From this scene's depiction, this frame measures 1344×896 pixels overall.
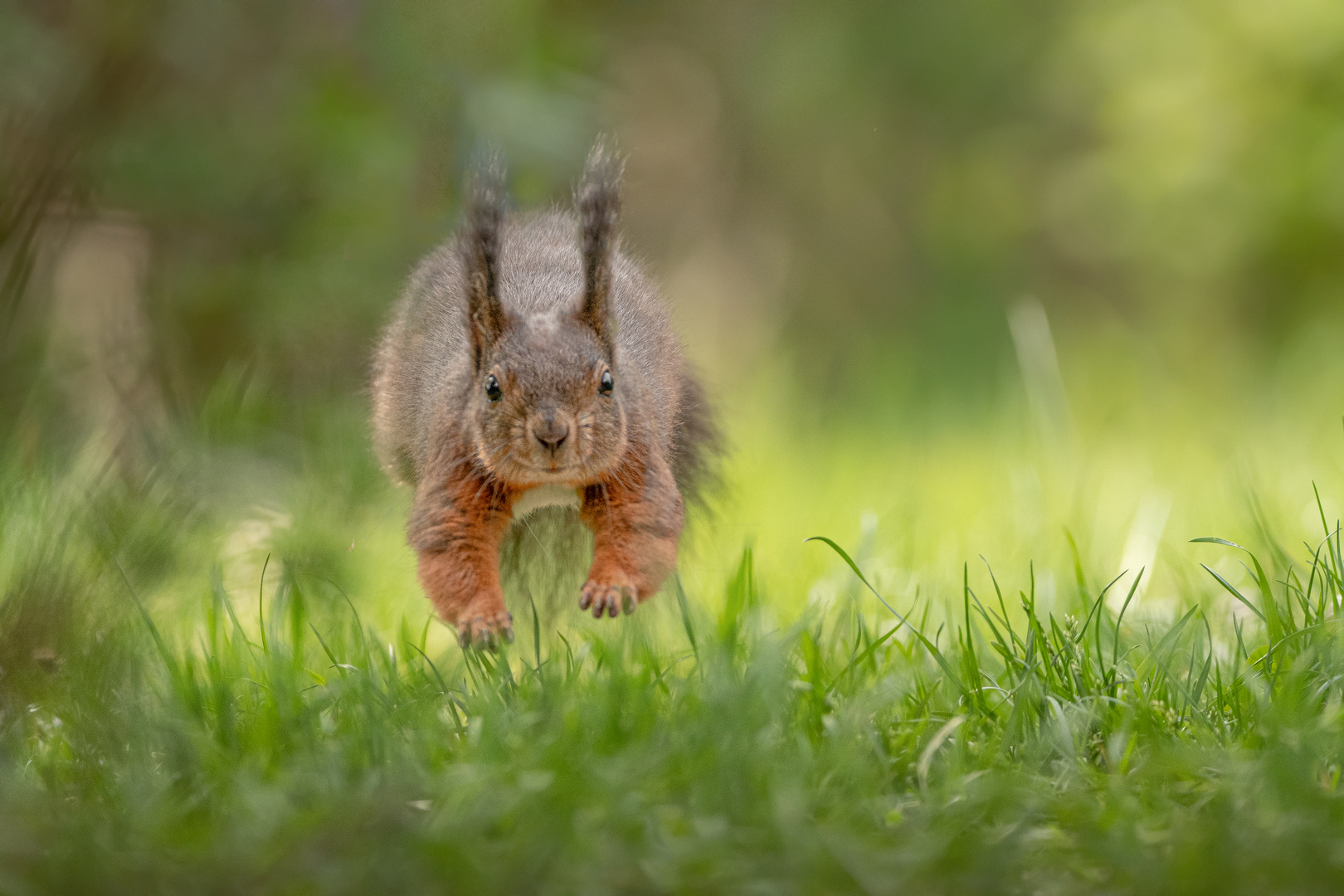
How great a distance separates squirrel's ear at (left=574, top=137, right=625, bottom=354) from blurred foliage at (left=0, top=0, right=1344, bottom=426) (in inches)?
33.1

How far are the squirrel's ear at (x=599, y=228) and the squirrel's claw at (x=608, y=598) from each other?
0.43 m

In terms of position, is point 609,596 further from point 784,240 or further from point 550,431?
point 784,240

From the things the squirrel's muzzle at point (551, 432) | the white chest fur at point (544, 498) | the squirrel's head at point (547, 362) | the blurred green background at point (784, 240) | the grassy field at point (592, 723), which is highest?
the blurred green background at point (784, 240)

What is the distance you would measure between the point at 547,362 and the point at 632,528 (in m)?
0.31

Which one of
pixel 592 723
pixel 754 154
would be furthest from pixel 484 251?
pixel 754 154

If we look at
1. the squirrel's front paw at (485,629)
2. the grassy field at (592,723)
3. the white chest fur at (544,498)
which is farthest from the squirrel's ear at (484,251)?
the grassy field at (592,723)

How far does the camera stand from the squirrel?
2.05 m

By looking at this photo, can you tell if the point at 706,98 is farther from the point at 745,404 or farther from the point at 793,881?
the point at 793,881

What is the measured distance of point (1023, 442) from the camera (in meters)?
4.85

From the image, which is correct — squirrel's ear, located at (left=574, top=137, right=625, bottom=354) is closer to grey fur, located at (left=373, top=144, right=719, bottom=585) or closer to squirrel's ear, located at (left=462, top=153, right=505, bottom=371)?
grey fur, located at (left=373, top=144, right=719, bottom=585)

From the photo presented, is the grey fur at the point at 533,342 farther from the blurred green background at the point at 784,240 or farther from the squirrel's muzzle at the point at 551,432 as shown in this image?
the blurred green background at the point at 784,240

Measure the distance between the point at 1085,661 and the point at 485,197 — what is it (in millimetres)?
1282

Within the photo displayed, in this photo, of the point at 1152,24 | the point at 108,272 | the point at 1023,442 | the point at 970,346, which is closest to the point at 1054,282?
the point at 970,346

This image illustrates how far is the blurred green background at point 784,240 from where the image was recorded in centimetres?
300
